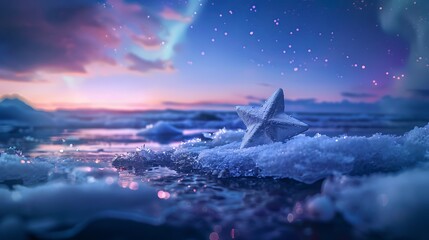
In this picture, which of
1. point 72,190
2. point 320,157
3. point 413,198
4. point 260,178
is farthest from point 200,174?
point 413,198

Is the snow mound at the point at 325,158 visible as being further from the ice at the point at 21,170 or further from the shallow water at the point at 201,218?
the ice at the point at 21,170

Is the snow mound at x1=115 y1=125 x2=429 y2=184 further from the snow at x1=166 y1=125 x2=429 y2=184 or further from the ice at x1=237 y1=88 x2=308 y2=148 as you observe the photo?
→ the ice at x1=237 y1=88 x2=308 y2=148

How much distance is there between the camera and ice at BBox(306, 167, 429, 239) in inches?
97.3

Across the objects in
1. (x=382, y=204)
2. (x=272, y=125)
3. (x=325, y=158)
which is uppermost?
(x=272, y=125)

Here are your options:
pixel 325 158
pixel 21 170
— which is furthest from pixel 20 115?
pixel 325 158

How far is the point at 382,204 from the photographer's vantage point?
8.57 feet

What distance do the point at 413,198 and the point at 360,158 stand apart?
5.81 ft

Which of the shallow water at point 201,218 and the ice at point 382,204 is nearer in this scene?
the ice at point 382,204

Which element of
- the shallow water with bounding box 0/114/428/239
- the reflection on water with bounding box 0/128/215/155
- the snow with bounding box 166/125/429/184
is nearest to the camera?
the shallow water with bounding box 0/114/428/239

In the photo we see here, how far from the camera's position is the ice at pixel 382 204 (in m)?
2.47

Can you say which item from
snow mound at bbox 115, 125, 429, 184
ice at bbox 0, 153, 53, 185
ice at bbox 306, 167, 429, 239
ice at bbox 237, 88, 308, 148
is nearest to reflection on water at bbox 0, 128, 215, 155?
ice at bbox 0, 153, 53, 185

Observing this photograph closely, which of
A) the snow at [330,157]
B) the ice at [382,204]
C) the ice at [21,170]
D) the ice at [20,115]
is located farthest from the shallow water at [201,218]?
the ice at [20,115]

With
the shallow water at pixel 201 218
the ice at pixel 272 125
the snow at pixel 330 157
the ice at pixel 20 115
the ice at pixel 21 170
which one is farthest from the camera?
the ice at pixel 20 115

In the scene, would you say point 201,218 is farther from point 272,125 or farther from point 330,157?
point 272,125
